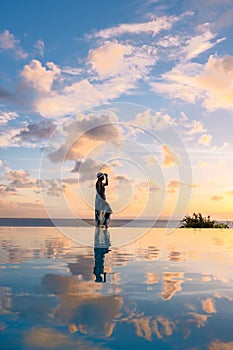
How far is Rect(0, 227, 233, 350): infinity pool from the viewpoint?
146 inches

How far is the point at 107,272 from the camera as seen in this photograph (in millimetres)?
7582

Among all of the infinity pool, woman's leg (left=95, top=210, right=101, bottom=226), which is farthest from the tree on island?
the infinity pool

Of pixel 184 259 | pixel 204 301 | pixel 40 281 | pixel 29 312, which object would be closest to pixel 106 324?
pixel 29 312

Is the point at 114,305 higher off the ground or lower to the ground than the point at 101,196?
lower

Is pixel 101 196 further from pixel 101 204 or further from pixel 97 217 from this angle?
pixel 97 217

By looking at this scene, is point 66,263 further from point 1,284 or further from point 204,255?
point 204,255

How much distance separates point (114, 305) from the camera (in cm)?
501

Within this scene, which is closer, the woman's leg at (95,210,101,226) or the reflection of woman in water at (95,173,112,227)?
the reflection of woman in water at (95,173,112,227)

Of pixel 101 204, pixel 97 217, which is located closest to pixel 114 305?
pixel 101 204

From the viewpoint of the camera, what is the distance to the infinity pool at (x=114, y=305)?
3717 mm

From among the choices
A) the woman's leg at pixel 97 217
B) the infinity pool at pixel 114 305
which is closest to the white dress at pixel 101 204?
the woman's leg at pixel 97 217

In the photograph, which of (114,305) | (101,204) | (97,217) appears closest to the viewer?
(114,305)

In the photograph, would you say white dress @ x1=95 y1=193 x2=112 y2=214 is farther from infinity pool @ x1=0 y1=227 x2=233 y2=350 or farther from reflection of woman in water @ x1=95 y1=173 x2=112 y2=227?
infinity pool @ x1=0 y1=227 x2=233 y2=350

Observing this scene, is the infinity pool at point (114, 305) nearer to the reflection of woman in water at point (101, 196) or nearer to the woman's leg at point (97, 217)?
the reflection of woman in water at point (101, 196)
